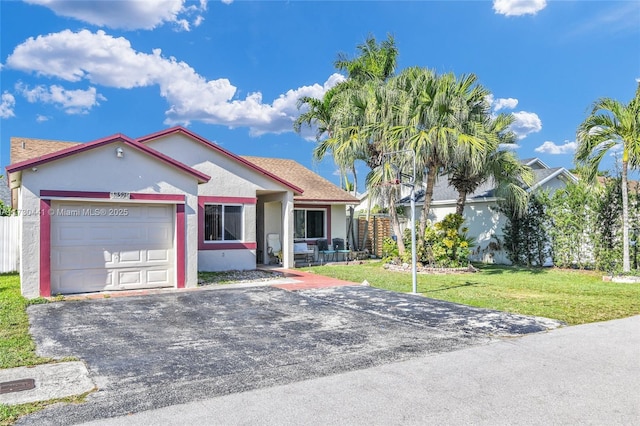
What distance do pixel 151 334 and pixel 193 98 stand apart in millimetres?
22915

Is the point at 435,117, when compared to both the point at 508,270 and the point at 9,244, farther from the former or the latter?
the point at 9,244

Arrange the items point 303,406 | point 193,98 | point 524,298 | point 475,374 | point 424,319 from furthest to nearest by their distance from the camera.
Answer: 1. point 193,98
2. point 524,298
3. point 424,319
4. point 475,374
5. point 303,406

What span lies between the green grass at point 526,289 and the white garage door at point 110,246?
5.71m

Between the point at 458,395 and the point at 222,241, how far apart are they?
40.0 feet

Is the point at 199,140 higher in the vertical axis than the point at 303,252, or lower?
higher

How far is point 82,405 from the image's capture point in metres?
4.36

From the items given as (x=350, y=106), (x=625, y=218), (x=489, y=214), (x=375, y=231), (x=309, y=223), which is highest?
(x=350, y=106)

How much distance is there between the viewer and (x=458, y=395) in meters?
4.62

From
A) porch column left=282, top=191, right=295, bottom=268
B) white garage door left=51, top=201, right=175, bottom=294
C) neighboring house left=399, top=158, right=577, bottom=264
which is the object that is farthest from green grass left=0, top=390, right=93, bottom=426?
neighboring house left=399, top=158, right=577, bottom=264

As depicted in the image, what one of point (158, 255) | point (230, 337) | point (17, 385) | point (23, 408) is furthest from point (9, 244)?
point (23, 408)

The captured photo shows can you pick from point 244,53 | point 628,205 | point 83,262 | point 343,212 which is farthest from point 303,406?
point 244,53

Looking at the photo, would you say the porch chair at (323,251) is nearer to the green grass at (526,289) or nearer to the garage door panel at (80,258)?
the green grass at (526,289)

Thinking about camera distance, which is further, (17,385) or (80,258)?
(80,258)

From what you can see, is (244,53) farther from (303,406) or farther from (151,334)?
(303,406)
